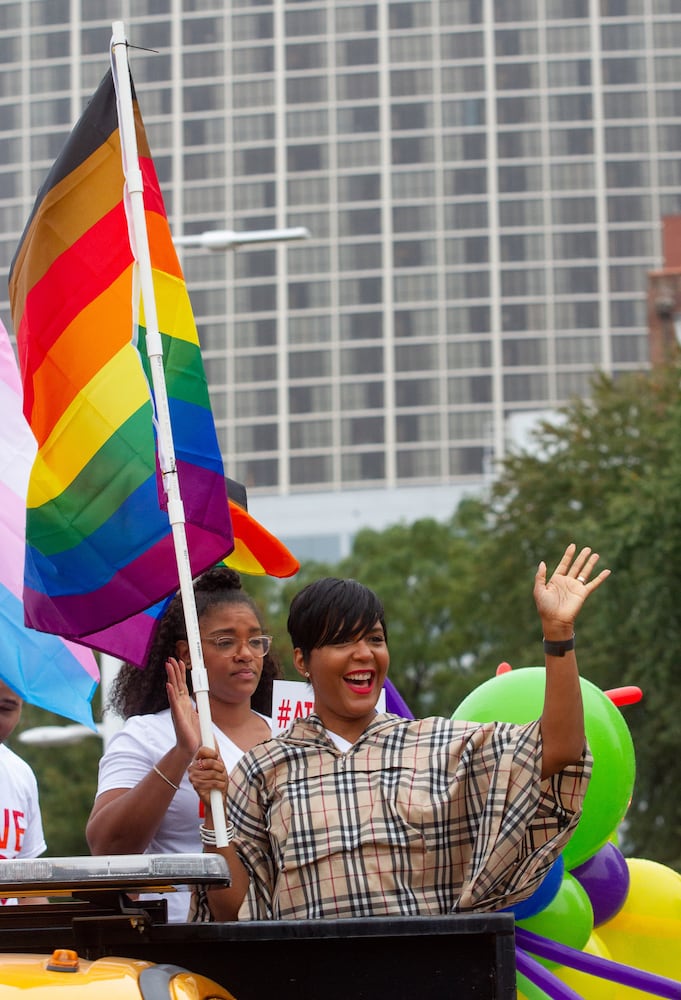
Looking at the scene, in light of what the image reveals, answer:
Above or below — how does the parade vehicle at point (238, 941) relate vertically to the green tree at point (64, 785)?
above

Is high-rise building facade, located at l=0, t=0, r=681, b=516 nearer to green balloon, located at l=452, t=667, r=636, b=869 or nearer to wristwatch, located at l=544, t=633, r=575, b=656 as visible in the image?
green balloon, located at l=452, t=667, r=636, b=869

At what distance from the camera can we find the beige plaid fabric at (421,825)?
147 inches

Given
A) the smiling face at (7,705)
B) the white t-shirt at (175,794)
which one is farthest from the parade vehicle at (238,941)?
the smiling face at (7,705)

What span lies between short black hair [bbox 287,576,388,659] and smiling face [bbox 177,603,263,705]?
0.99 metres

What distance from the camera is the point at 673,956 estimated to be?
19.0 feet

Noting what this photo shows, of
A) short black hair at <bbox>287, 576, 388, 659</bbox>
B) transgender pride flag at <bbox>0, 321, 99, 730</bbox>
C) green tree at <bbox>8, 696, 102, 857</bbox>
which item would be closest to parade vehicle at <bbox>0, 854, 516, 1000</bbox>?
short black hair at <bbox>287, 576, 388, 659</bbox>

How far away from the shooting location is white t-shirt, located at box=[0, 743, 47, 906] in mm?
5578

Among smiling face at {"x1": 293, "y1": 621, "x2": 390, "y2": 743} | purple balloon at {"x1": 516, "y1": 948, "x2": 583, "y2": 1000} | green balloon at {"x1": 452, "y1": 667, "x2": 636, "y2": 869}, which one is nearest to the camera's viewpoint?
smiling face at {"x1": 293, "y1": 621, "x2": 390, "y2": 743}

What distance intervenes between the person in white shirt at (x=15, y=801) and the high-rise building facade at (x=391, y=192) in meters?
113

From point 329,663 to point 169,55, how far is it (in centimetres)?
13258

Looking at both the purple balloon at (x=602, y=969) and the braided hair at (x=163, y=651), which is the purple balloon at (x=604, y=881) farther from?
the braided hair at (x=163, y=651)

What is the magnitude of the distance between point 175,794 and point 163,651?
833 millimetres

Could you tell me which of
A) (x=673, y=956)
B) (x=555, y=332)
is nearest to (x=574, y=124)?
(x=555, y=332)

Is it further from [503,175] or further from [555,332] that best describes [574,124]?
[555,332]
